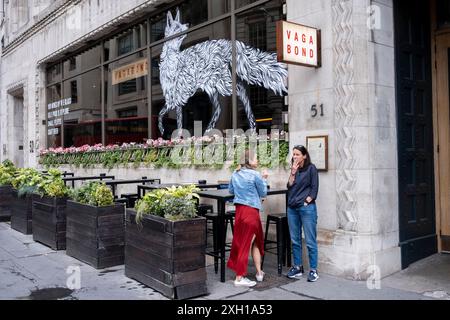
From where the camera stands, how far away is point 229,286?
5.92 metres

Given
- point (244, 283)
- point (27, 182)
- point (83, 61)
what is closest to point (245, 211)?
point (244, 283)

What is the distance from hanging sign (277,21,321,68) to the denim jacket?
1614mm

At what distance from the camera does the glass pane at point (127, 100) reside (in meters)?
12.0

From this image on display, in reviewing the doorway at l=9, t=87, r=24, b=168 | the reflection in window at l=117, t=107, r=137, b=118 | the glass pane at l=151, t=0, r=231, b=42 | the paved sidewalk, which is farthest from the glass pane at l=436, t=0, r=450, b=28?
the doorway at l=9, t=87, r=24, b=168

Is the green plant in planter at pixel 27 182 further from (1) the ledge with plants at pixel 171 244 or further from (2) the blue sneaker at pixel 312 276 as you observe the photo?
(2) the blue sneaker at pixel 312 276

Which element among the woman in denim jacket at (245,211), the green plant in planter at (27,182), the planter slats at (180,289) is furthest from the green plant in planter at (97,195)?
the green plant in planter at (27,182)

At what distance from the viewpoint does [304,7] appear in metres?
6.98

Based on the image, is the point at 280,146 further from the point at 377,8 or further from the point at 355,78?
the point at 377,8

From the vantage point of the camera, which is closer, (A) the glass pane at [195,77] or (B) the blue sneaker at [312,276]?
(B) the blue sneaker at [312,276]

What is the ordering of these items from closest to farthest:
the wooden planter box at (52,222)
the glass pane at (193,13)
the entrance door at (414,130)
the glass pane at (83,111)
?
the entrance door at (414,130) → the wooden planter box at (52,222) → the glass pane at (193,13) → the glass pane at (83,111)

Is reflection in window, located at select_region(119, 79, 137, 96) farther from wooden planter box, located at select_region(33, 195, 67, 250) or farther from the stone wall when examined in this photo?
the stone wall

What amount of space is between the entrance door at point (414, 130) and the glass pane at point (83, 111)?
9.62m

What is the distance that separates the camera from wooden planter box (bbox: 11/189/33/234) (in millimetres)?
9984

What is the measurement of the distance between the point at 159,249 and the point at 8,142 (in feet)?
60.1
